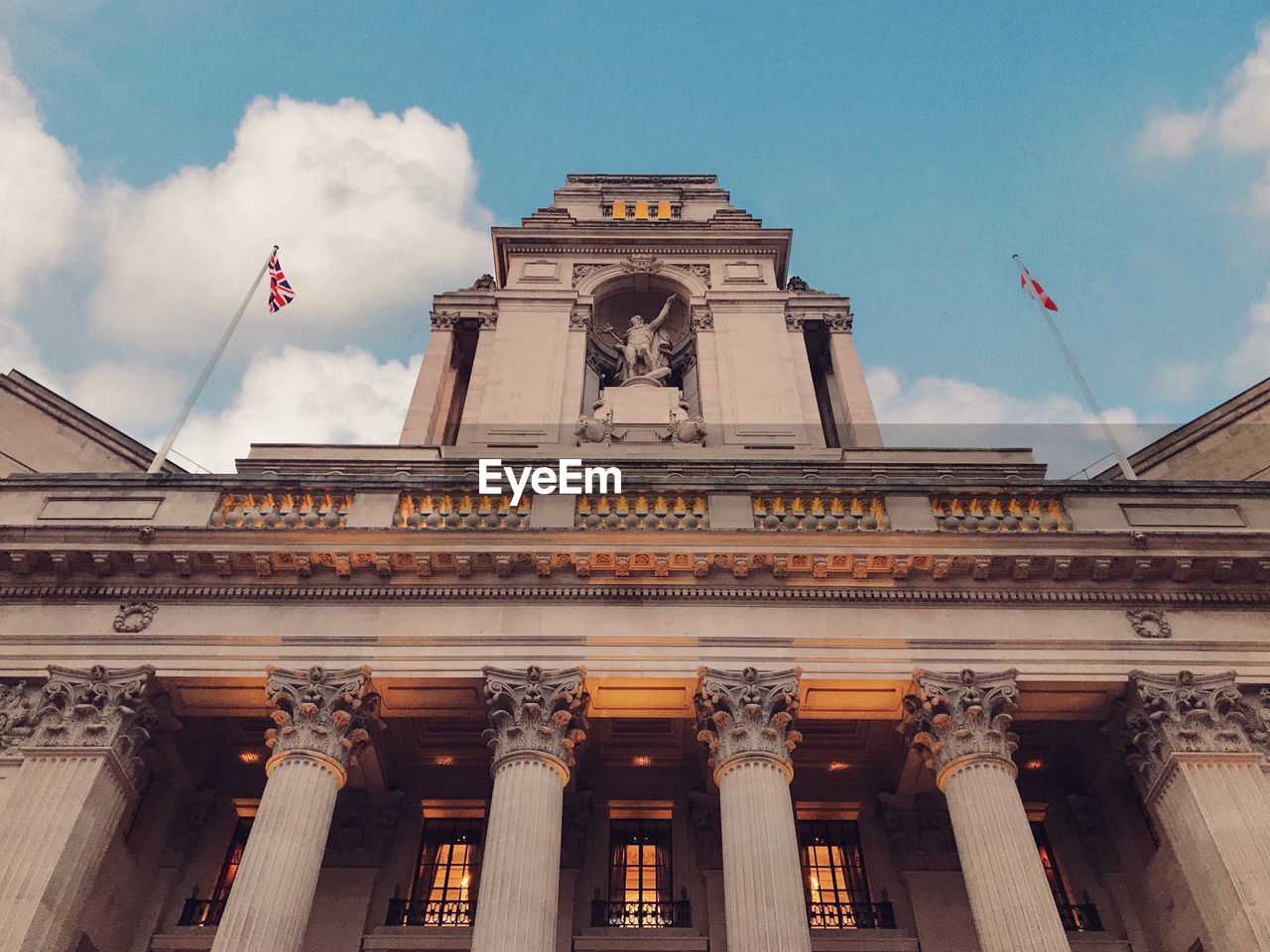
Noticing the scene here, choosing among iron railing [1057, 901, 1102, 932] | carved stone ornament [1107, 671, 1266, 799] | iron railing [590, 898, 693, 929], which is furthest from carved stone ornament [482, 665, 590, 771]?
iron railing [1057, 901, 1102, 932]

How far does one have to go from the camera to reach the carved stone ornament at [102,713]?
61.4 ft

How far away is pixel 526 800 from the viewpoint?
59.2 feet

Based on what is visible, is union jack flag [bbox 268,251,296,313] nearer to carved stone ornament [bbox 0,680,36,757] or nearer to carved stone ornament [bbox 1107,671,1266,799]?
carved stone ornament [bbox 0,680,36,757]

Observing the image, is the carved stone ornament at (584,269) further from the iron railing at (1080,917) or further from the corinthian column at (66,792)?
the iron railing at (1080,917)

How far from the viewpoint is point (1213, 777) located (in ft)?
59.8

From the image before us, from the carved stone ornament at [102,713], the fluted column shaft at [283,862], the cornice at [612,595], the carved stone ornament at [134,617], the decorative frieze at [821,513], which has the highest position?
the decorative frieze at [821,513]

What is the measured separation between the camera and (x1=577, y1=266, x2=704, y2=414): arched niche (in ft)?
111

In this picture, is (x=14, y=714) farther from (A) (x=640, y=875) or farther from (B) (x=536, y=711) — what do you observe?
(A) (x=640, y=875)

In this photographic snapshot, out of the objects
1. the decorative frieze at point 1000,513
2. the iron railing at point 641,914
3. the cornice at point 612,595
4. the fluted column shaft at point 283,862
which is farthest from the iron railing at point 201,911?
the decorative frieze at point 1000,513

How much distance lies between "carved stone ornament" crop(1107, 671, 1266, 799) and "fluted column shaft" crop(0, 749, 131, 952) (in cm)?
1739

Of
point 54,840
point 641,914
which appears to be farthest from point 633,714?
point 54,840

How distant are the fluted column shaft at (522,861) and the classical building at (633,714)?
54mm

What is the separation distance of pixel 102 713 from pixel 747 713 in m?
11.0

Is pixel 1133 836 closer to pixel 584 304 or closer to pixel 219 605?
pixel 219 605
